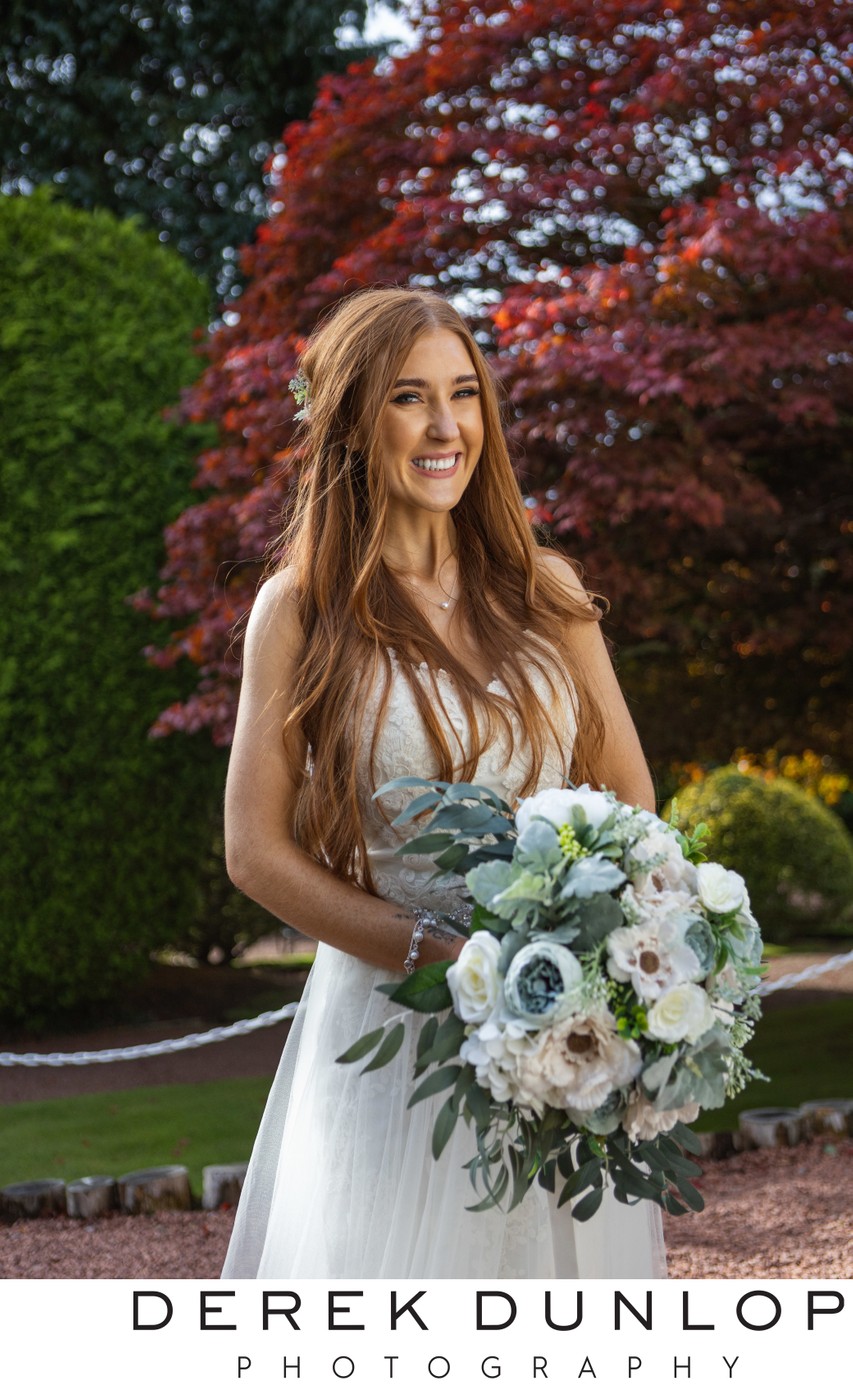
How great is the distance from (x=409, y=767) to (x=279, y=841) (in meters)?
0.24

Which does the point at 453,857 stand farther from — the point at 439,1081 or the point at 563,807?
the point at 439,1081

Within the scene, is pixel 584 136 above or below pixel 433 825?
above

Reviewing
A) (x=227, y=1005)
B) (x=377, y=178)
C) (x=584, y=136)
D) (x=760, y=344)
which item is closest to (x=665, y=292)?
(x=760, y=344)

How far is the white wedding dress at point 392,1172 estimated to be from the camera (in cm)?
205

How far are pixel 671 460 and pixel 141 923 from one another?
4120mm

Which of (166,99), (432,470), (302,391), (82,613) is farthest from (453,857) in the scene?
(166,99)

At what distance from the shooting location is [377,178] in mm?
6074

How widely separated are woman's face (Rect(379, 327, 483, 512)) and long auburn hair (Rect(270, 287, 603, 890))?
0.02m

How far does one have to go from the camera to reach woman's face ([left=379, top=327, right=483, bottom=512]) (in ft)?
7.18

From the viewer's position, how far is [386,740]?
2137 millimetres

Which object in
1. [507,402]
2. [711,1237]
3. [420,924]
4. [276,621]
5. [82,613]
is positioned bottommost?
[711,1237]

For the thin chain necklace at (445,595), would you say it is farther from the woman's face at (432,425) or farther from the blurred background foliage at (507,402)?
the blurred background foliage at (507,402)
